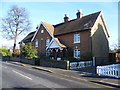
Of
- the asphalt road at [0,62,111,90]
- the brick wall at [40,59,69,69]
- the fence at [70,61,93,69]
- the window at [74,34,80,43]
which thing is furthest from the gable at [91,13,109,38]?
the asphalt road at [0,62,111,90]

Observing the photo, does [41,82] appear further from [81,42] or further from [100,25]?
[100,25]

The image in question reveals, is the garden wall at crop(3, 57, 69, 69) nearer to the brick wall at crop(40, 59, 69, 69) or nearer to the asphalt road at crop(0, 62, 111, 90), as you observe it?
the brick wall at crop(40, 59, 69, 69)

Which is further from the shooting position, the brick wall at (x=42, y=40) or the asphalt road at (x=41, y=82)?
the brick wall at (x=42, y=40)

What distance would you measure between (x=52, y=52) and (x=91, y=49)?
30.1 feet

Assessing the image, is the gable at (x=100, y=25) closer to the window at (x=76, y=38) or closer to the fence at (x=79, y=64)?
the window at (x=76, y=38)

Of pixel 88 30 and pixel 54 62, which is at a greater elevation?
pixel 88 30

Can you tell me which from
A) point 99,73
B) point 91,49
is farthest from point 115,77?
point 91,49

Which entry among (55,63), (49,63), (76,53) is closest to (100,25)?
(76,53)

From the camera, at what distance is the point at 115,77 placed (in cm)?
966

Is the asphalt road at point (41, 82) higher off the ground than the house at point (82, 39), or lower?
lower

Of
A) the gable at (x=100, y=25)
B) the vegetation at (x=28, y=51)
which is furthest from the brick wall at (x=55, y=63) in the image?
the gable at (x=100, y=25)

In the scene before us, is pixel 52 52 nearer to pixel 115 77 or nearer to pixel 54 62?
pixel 54 62

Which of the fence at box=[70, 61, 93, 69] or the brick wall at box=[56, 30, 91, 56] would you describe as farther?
the brick wall at box=[56, 30, 91, 56]

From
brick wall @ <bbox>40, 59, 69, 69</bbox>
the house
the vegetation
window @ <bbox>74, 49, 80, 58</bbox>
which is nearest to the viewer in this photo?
brick wall @ <bbox>40, 59, 69, 69</bbox>
